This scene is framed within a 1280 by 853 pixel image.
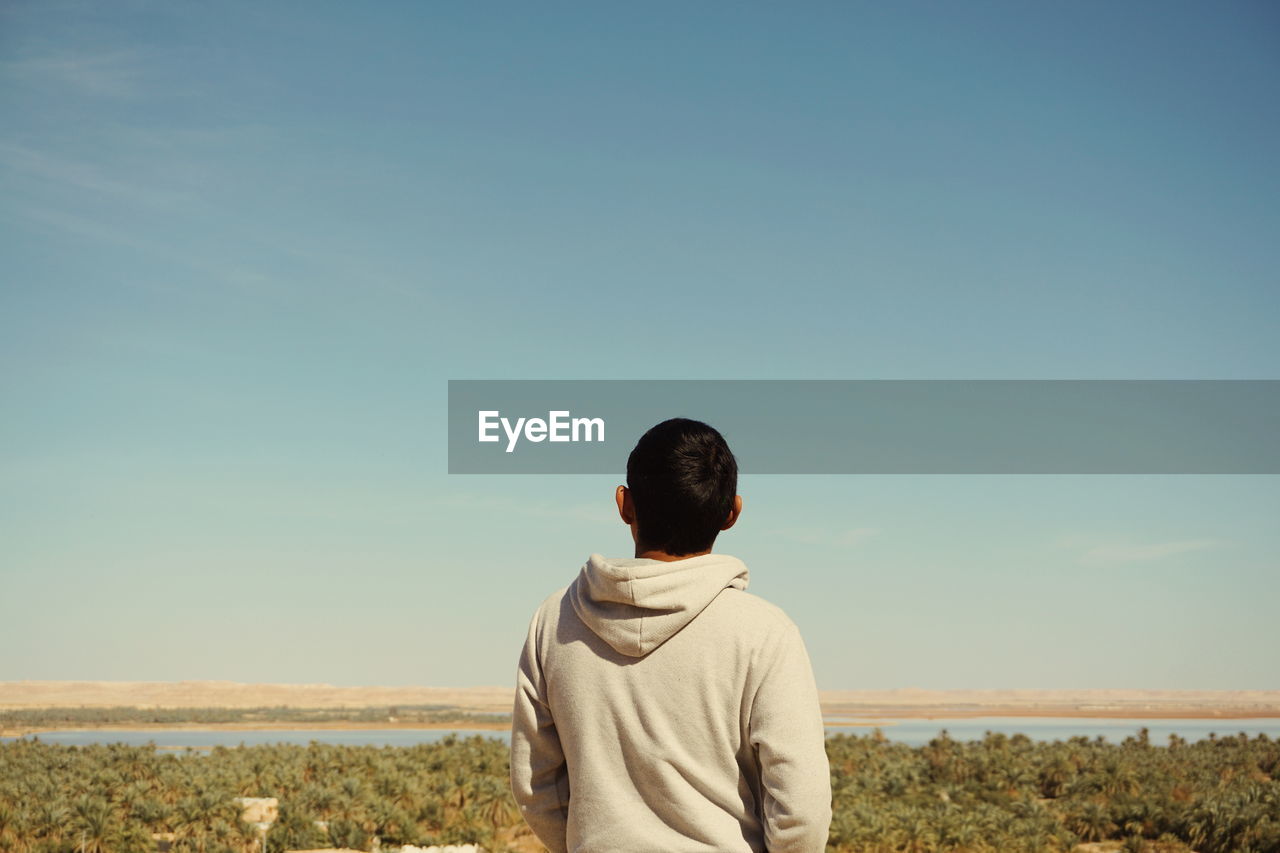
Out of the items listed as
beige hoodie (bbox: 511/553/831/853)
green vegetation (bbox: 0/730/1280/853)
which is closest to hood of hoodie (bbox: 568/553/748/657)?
beige hoodie (bbox: 511/553/831/853)

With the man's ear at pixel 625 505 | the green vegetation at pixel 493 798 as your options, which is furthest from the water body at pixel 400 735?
the man's ear at pixel 625 505

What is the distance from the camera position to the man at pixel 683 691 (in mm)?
2055

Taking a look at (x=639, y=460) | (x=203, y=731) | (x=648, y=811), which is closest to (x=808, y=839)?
(x=648, y=811)

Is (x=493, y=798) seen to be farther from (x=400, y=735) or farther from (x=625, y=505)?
(x=400, y=735)

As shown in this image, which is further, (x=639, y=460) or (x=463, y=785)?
(x=463, y=785)

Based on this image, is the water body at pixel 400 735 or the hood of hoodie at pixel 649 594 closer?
the hood of hoodie at pixel 649 594

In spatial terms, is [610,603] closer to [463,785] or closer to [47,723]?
[463,785]

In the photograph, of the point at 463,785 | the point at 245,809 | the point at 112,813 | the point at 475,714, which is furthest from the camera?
the point at 475,714

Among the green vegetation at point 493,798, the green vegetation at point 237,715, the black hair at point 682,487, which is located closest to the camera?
the black hair at point 682,487

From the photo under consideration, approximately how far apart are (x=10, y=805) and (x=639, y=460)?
21355 millimetres

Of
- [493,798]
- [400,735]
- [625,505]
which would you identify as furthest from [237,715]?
[625,505]

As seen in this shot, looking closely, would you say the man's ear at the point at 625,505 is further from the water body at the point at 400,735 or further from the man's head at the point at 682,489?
the water body at the point at 400,735

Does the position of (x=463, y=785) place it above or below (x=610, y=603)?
below

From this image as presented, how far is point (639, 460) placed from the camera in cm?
228
